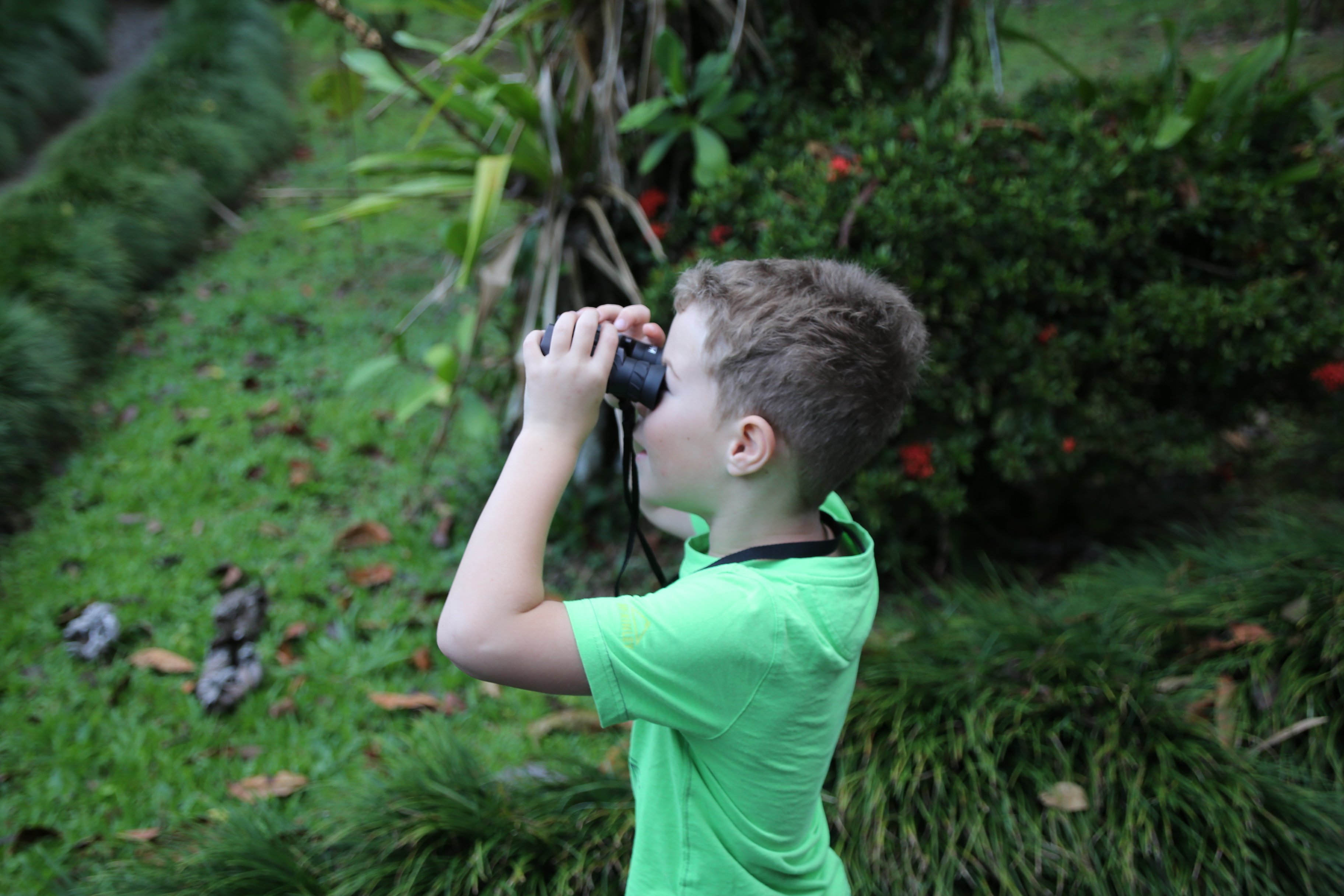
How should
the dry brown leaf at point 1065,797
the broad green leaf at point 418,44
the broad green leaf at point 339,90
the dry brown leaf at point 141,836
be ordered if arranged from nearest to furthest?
1. the dry brown leaf at point 1065,797
2. the dry brown leaf at point 141,836
3. the broad green leaf at point 418,44
4. the broad green leaf at point 339,90

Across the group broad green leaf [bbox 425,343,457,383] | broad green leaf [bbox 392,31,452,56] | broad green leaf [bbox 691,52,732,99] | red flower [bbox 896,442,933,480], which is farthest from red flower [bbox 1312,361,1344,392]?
broad green leaf [bbox 392,31,452,56]

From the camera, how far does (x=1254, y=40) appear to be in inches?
305

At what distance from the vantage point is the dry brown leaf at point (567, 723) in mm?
2791

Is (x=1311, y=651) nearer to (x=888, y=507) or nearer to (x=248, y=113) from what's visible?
(x=888, y=507)

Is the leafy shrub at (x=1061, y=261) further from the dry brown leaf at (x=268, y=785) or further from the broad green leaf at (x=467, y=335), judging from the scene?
the dry brown leaf at (x=268, y=785)

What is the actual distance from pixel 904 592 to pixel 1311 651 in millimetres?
1260

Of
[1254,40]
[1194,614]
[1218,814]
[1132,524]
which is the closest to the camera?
[1218,814]

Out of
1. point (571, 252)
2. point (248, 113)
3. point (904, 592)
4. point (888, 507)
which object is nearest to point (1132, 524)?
point (904, 592)

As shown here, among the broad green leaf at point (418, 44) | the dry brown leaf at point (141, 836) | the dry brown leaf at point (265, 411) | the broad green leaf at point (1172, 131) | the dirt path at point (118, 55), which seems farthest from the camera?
the dirt path at point (118, 55)

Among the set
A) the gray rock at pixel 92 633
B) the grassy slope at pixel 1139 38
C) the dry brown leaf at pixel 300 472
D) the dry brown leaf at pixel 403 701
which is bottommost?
the dry brown leaf at pixel 403 701

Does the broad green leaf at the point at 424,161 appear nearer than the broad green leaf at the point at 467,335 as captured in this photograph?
Yes

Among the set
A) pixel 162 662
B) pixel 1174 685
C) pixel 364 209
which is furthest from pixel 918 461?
pixel 162 662

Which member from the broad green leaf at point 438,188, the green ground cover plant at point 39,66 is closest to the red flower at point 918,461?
the broad green leaf at point 438,188

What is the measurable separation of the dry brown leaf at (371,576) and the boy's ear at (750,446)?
2.49m
